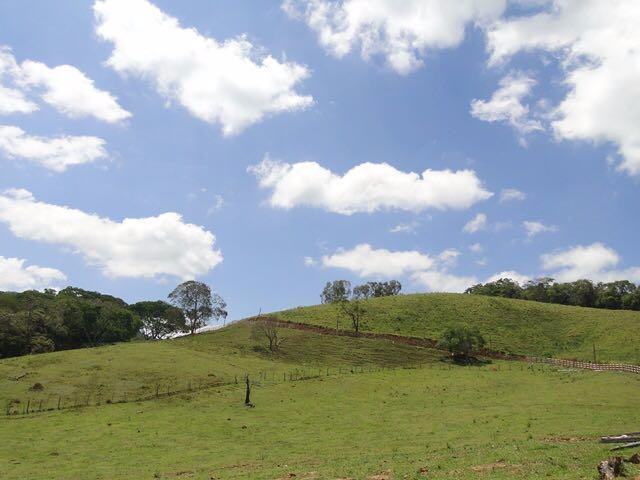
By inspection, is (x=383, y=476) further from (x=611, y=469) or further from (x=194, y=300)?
(x=194, y=300)

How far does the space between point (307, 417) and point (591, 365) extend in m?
51.9

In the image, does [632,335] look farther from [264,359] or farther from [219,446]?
[219,446]

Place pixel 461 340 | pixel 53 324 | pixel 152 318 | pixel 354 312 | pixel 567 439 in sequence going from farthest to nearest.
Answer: pixel 152 318 → pixel 354 312 → pixel 53 324 → pixel 461 340 → pixel 567 439

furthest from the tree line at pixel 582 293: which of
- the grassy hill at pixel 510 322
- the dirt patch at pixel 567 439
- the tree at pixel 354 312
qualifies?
the dirt patch at pixel 567 439

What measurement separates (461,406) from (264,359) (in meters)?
40.3

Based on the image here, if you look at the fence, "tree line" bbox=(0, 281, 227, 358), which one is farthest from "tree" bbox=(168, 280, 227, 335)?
the fence

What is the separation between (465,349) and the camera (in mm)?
91500

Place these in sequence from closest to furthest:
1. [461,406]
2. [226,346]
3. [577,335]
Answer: [461,406], [226,346], [577,335]

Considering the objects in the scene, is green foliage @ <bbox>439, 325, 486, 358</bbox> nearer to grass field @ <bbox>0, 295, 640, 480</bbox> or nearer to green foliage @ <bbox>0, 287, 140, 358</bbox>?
grass field @ <bbox>0, 295, 640, 480</bbox>

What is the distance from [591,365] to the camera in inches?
3214

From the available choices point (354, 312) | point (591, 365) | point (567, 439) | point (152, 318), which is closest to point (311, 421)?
point (567, 439)

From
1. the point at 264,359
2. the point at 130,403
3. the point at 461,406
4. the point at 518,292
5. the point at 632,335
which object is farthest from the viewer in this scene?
the point at 518,292

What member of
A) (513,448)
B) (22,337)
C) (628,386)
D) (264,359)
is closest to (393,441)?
(513,448)

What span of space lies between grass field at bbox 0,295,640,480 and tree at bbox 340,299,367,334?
1939cm
